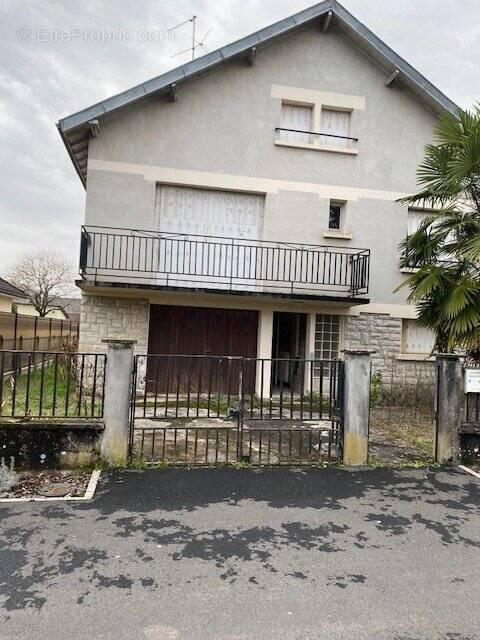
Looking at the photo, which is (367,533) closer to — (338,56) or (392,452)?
(392,452)

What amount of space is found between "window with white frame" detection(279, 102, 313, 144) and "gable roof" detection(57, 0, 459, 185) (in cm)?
169

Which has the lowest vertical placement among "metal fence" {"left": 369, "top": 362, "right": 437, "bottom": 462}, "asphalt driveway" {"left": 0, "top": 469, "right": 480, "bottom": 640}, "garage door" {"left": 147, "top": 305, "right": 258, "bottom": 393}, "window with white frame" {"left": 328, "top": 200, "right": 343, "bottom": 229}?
"asphalt driveway" {"left": 0, "top": 469, "right": 480, "bottom": 640}

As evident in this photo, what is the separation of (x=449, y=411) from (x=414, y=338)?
6346mm

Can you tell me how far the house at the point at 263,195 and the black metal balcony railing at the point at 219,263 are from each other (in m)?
0.04

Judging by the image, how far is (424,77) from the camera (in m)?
11.3

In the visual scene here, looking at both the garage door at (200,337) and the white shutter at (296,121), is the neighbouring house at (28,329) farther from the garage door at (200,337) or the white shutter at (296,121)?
the white shutter at (296,121)

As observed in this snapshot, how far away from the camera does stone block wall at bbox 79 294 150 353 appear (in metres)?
10.4

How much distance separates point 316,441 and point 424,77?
32.3ft

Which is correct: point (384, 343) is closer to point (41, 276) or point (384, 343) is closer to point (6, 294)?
point (6, 294)

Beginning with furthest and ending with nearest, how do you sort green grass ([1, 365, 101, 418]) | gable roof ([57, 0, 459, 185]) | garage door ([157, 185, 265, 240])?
garage door ([157, 185, 265, 240]), gable roof ([57, 0, 459, 185]), green grass ([1, 365, 101, 418])

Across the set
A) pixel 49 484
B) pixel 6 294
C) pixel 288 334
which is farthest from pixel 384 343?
pixel 6 294

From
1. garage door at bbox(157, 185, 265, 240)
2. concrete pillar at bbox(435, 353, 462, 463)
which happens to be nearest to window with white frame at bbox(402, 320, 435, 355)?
garage door at bbox(157, 185, 265, 240)

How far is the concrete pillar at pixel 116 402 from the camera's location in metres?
5.40

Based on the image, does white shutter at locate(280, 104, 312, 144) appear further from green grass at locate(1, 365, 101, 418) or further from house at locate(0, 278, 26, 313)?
house at locate(0, 278, 26, 313)
